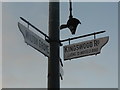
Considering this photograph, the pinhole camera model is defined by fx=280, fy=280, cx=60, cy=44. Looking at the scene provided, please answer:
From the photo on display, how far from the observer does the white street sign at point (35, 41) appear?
4910 mm

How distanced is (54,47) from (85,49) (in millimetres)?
816

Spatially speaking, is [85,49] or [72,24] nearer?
[72,24]

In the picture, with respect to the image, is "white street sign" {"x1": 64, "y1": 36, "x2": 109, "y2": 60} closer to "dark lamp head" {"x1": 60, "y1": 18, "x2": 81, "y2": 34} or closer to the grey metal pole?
"dark lamp head" {"x1": 60, "y1": 18, "x2": 81, "y2": 34}

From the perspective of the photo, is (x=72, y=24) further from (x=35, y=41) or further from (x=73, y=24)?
(x=35, y=41)

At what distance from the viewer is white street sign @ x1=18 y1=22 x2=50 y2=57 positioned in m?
4.91

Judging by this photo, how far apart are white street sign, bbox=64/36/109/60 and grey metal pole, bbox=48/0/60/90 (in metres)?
0.60

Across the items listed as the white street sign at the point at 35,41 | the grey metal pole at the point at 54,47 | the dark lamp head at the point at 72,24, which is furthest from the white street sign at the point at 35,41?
the dark lamp head at the point at 72,24

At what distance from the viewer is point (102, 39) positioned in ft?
18.3

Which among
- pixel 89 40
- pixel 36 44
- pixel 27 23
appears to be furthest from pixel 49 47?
pixel 89 40

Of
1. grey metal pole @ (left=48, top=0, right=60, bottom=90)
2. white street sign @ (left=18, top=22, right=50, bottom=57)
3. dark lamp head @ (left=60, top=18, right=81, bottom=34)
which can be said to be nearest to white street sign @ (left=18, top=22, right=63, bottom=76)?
white street sign @ (left=18, top=22, right=50, bottom=57)

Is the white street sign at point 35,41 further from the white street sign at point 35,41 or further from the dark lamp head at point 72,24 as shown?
the dark lamp head at point 72,24

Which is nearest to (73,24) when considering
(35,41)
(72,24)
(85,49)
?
(72,24)

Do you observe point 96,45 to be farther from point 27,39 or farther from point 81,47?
point 27,39

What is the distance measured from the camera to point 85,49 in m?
5.59
